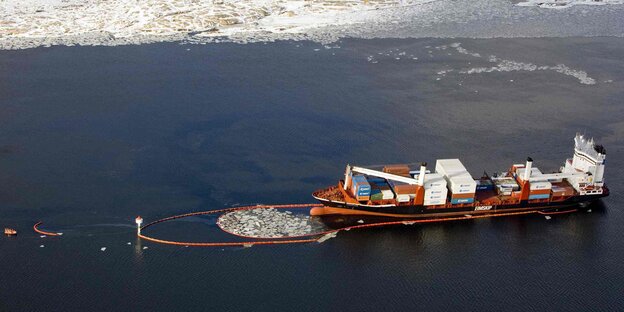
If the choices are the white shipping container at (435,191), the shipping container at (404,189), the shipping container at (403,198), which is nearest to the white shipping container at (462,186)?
the white shipping container at (435,191)

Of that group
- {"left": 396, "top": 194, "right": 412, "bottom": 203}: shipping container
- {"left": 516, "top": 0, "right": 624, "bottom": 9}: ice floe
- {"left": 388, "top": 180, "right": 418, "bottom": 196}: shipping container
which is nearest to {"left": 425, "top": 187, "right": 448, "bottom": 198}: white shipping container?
{"left": 388, "top": 180, "right": 418, "bottom": 196}: shipping container

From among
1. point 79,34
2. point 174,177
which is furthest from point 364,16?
point 174,177

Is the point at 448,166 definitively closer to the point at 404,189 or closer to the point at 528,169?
the point at 404,189

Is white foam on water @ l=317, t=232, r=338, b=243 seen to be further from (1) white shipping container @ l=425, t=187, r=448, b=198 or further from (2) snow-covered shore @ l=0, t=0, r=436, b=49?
(2) snow-covered shore @ l=0, t=0, r=436, b=49

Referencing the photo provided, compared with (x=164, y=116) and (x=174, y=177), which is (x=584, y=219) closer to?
(x=174, y=177)

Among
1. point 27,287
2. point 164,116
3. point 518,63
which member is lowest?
point 27,287
